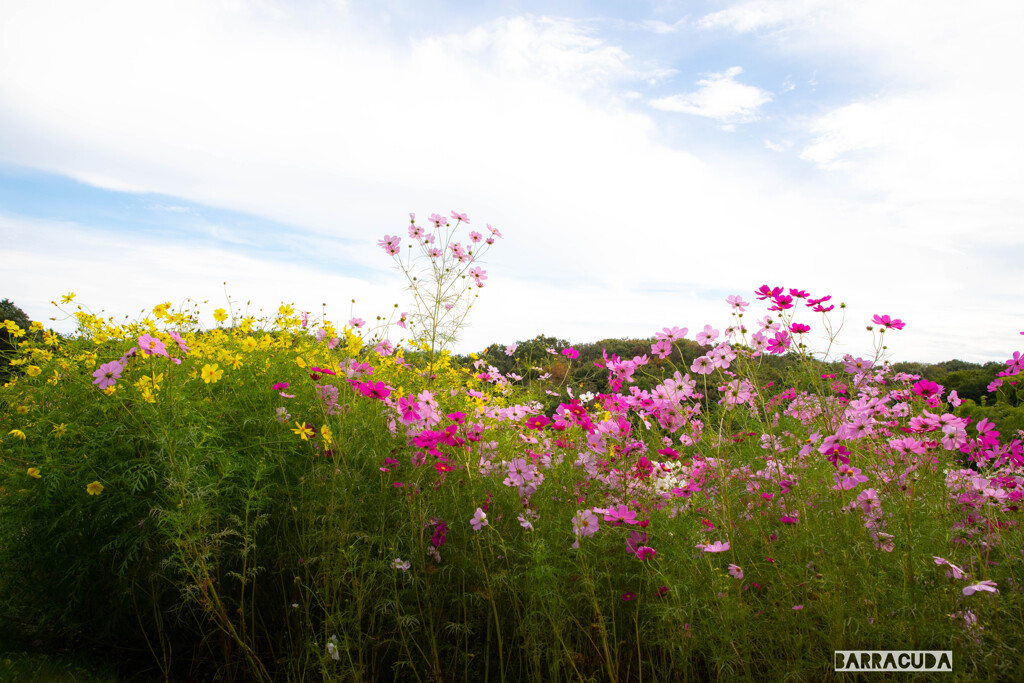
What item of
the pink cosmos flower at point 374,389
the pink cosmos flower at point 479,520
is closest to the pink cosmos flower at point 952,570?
the pink cosmos flower at point 479,520

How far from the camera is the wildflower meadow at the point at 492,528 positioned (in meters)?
2.02

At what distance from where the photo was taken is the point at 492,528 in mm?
2275

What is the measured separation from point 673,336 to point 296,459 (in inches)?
68.5

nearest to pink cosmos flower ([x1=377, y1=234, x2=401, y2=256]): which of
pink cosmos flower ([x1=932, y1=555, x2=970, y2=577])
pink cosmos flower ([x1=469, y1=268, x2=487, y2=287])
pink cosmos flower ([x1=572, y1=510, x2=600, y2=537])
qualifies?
pink cosmos flower ([x1=469, y1=268, x2=487, y2=287])

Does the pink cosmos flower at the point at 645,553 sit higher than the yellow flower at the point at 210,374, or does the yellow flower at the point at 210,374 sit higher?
the yellow flower at the point at 210,374

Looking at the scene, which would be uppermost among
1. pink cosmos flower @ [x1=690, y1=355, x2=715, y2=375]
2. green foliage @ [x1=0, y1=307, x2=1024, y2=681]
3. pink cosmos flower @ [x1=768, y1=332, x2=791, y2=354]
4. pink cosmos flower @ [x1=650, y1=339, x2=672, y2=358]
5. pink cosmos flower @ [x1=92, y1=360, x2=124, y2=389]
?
pink cosmos flower @ [x1=768, y1=332, x2=791, y2=354]

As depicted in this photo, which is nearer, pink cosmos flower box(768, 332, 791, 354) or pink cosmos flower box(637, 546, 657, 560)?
pink cosmos flower box(637, 546, 657, 560)

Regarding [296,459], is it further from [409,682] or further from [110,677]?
[110,677]

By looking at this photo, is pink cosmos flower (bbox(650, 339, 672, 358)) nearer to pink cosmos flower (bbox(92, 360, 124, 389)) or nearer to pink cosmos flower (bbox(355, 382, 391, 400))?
pink cosmos flower (bbox(355, 382, 391, 400))

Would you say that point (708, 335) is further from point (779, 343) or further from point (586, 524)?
point (586, 524)

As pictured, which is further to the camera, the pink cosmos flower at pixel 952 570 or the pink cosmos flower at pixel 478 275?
the pink cosmos flower at pixel 478 275

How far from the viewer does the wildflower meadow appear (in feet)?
6.63

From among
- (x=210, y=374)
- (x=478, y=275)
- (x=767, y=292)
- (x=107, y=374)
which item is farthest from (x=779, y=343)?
(x=107, y=374)

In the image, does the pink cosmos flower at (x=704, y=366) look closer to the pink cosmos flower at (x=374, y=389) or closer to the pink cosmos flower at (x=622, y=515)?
the pink cosmos flower at (x=622, y=515)
